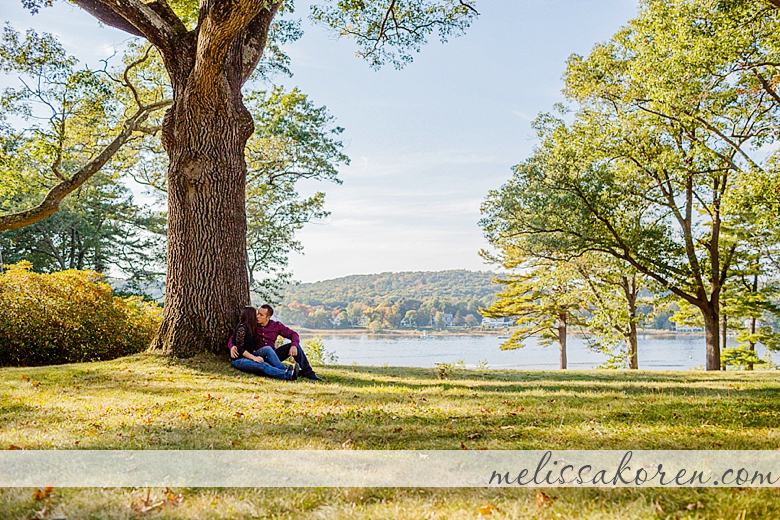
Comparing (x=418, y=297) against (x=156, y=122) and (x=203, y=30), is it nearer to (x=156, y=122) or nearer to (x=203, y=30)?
(x=156, y=122)

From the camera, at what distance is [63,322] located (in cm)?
997

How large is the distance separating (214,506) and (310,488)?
1.60 feet

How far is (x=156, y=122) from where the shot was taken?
2022 cm

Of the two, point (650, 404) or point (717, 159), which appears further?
point (717, 159)

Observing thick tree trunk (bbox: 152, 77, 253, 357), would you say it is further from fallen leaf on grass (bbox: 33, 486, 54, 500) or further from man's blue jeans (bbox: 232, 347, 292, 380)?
fallen leaf on grass (bbox: 33, 486, 54, 500)

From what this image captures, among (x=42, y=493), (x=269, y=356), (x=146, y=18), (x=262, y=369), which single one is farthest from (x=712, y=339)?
(x=42, y=493)

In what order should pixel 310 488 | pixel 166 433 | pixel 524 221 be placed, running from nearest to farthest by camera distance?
pixel 310 488 < pixel 166 433 < pixel 524 221

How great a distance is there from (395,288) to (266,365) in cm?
7883

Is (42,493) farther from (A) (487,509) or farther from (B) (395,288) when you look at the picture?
(B) (395,288)

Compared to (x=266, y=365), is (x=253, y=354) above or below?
above

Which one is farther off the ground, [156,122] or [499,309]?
[156,122]

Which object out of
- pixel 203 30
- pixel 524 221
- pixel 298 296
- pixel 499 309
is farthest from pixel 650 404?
pixel 298 296

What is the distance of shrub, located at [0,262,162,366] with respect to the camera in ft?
31.3

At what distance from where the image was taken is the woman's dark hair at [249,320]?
25.2 ft
